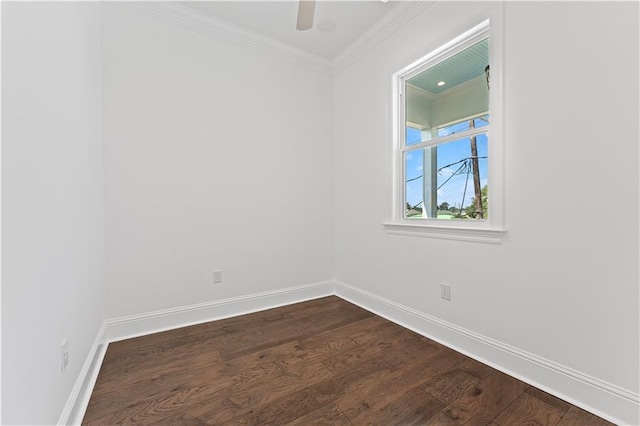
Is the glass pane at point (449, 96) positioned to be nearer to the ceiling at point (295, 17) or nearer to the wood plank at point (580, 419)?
the ceiling at point (295, 17)

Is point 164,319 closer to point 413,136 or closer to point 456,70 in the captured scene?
point 413,136

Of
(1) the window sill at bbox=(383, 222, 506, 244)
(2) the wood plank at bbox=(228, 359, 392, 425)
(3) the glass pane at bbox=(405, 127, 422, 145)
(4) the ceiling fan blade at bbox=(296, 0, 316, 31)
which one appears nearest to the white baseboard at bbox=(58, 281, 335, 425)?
(2) the wood plank at bbox=(228, 359, 392, 425)

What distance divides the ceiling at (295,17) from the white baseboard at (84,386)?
2753mm

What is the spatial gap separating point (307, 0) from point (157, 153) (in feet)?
5.48

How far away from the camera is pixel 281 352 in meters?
2.00

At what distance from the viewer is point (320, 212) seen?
3260 mm

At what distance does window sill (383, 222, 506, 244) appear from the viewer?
1.82 m

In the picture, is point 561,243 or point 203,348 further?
point 203,348

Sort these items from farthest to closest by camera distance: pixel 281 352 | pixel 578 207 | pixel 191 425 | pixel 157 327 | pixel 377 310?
pixel 377 310 → pixel 157 327 → pixel 281 352 → pixel 578 207 → pixel 191 425

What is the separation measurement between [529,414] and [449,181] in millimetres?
1517

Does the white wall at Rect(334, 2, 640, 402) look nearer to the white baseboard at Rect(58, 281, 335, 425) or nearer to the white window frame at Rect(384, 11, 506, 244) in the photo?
the white window frame at Rect(384, 11, 506, 244)

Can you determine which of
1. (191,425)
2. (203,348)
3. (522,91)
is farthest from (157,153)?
(522,91)

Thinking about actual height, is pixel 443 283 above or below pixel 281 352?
above

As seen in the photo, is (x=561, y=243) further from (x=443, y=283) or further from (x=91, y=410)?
(x=91, y=410)
